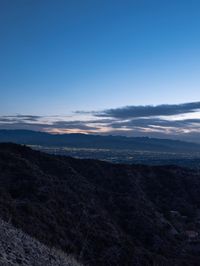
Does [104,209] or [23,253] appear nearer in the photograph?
[23,253]

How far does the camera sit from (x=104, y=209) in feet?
135

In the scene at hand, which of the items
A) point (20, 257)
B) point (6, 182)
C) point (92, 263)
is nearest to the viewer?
point (20, 257)

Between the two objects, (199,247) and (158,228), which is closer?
(199,247)

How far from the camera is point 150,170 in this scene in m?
62.4

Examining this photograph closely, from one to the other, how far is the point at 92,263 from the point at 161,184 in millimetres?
33461

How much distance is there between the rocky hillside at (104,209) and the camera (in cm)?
2811

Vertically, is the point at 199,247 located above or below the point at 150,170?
below

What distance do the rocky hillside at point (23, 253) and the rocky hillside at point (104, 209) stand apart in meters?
5.85

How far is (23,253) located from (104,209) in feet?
88.0

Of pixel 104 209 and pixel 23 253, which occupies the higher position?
pixel 23 253

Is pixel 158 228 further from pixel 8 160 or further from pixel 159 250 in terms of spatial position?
pixel 8 160

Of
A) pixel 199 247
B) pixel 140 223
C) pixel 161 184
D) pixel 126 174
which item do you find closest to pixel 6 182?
pixel 140 223

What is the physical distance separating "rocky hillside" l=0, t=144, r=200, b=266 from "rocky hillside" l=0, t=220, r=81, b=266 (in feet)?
19.2

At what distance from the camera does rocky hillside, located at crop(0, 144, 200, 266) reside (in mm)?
28109
